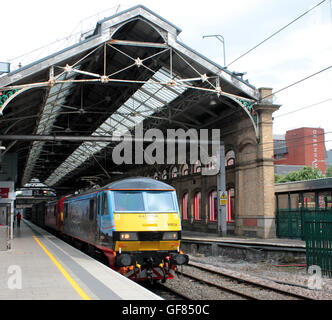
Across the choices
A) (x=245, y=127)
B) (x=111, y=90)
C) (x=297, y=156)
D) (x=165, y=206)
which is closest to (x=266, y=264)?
(x=165, y=206)

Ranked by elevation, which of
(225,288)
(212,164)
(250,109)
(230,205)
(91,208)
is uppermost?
(250,109)

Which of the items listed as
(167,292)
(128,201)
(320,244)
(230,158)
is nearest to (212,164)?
(230,158)

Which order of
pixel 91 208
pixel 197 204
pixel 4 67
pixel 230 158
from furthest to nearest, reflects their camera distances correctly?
pixel 197 204
pixel 230 158
pixel 4 67
pixel 91 208

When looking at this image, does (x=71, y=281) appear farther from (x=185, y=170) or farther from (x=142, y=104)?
(x=185, y=170)

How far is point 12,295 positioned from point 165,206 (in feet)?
18.5

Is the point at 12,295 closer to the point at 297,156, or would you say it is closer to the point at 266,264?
the point at 266,264

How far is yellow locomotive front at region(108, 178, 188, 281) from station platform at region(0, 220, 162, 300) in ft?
3.01

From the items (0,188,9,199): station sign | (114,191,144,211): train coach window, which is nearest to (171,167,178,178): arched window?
(0,188,9,199): station sign

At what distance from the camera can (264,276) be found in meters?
13.2

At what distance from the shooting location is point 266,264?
1609cm

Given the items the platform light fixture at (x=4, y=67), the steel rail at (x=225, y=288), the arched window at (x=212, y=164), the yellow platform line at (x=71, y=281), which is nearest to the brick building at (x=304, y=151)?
the arched window at (x=212, y=164)

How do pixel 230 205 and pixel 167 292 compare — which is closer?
pixel 167 292

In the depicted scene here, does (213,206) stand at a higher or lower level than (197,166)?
lower

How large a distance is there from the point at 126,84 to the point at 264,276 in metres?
14.4
